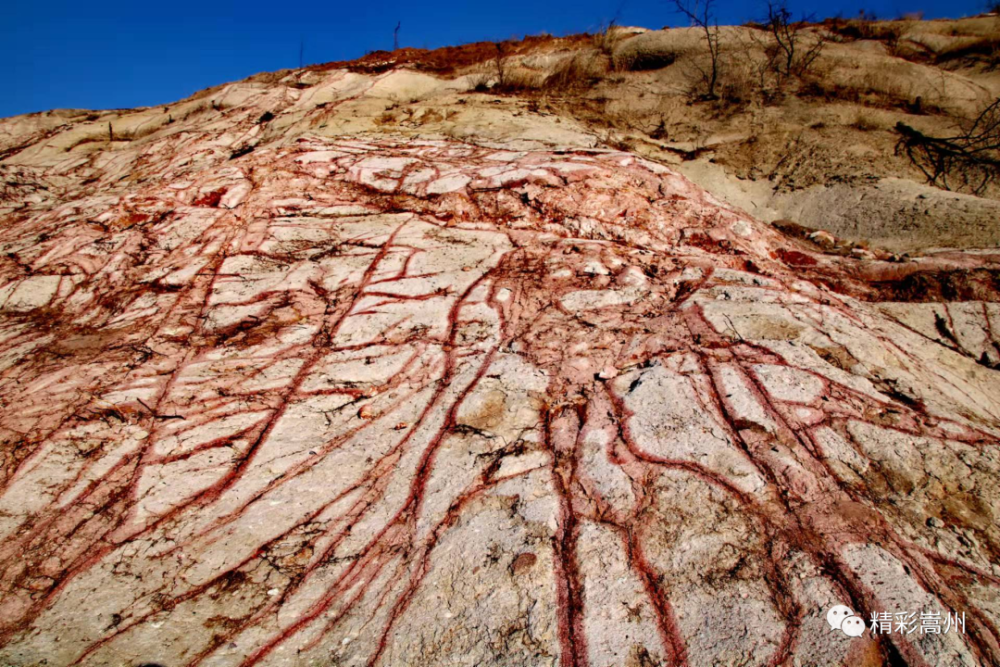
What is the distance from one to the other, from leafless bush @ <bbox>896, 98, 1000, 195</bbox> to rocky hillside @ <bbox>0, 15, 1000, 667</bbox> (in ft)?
3.56

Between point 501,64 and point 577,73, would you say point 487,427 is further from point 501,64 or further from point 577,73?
point 501,64

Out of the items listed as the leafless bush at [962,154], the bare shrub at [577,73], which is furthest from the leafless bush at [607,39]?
the leafless bush at [962,154]

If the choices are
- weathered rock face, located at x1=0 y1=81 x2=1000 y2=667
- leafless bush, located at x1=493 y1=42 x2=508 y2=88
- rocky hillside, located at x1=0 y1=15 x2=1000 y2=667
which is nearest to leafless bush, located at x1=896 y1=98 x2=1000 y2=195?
rocky hillside, located at x1=0 y1=15 x2=1000 y2=667

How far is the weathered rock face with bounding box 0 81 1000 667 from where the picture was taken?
59.8 inches

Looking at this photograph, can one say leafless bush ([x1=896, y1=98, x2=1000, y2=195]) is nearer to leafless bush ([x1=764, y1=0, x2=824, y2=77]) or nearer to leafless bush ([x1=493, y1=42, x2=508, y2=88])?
leafless bush ([x1=764, y1=0, x2=824, y2=77])

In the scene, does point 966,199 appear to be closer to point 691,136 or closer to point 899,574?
point 691,136

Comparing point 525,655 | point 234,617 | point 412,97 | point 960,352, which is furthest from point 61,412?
point 412,97

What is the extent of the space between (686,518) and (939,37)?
10081 mm

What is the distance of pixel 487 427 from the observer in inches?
86.7

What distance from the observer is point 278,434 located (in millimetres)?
2287

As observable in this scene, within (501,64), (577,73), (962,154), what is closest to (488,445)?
(962,154)

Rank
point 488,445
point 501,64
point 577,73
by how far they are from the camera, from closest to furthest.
Answer: point 488,445
point 577,73
point 501,64

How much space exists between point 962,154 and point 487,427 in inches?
238

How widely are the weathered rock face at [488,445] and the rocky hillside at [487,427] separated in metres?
0.01
